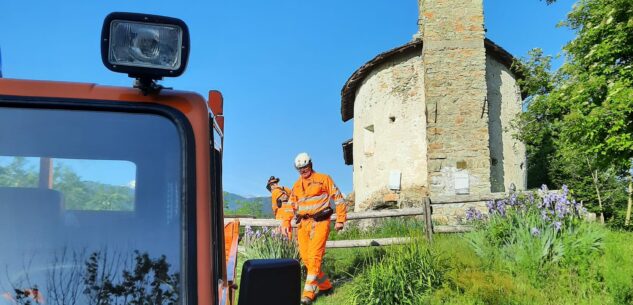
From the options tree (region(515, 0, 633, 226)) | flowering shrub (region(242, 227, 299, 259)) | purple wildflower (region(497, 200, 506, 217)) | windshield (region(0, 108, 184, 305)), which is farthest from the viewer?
tree (region(515, 0, 633, 226))

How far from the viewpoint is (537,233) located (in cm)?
788

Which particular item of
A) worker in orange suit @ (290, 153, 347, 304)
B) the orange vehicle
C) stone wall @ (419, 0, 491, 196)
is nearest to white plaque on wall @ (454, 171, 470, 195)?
stone wall @ (419, 0, 491, 196)

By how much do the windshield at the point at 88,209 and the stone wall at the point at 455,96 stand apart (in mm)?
15473

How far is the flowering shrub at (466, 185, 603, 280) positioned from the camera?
760cm

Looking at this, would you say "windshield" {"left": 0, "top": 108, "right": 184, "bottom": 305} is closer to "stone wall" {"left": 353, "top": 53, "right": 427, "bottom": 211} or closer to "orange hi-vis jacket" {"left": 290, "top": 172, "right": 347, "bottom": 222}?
"orange hi-vis jacket" {"left": 290, "top": 172, "right": 347, "bottom": 222}

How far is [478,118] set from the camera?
16.9 metres

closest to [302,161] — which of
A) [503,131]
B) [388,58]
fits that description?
[388,58]

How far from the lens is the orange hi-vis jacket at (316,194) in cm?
809

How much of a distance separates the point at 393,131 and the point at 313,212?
37.2 ft

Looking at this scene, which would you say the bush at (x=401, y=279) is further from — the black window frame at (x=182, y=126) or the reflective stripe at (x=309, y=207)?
the black window frame at (x=182, y=126)

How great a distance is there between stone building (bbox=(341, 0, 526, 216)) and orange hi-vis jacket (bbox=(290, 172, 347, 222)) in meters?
8.09

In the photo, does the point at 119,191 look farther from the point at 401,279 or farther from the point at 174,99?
the point at 401,279

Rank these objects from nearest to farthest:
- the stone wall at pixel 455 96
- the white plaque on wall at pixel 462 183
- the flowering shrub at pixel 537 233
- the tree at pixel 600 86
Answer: the flowering shrub at pixel 537 233 → the tree at pixel 600 86 → the white plaque on wall at pixel 462 183 → the stone wall at pixel 455 96

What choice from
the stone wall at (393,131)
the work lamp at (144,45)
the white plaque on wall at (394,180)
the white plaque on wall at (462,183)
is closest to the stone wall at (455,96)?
the white plaque on wall at (462,183)
